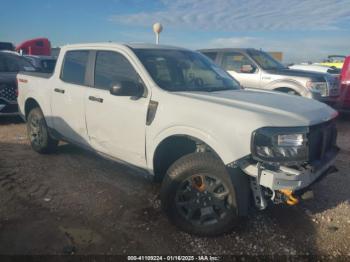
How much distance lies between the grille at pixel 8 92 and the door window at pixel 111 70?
443 centimetres

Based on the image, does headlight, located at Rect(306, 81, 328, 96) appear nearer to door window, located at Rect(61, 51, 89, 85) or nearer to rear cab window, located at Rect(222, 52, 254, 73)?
rear cab window, located at Rect(222, 52, 254, 73)

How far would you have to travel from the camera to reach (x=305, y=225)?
360 cm

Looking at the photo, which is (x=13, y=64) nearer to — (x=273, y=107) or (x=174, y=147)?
(x=174, y=147)

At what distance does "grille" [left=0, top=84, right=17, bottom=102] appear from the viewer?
7789mm

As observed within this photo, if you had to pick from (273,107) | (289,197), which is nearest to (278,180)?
(289,197)

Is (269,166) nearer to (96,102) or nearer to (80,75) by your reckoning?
(96,102)

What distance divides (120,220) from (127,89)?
4.47 ft

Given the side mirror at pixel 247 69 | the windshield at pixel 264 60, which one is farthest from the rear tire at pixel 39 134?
the windshield at pixel 264 60

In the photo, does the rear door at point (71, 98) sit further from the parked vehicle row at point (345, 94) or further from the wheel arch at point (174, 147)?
the parked vehicle row at point (345, 94)

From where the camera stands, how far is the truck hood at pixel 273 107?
2941mm

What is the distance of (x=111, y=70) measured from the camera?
418 centimetres

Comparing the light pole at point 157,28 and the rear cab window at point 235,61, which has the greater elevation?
the light pole at point 157,28

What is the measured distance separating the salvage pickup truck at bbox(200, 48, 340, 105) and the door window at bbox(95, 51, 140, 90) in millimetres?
5427

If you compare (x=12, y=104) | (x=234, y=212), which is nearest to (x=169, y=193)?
(x=234, y=212)
